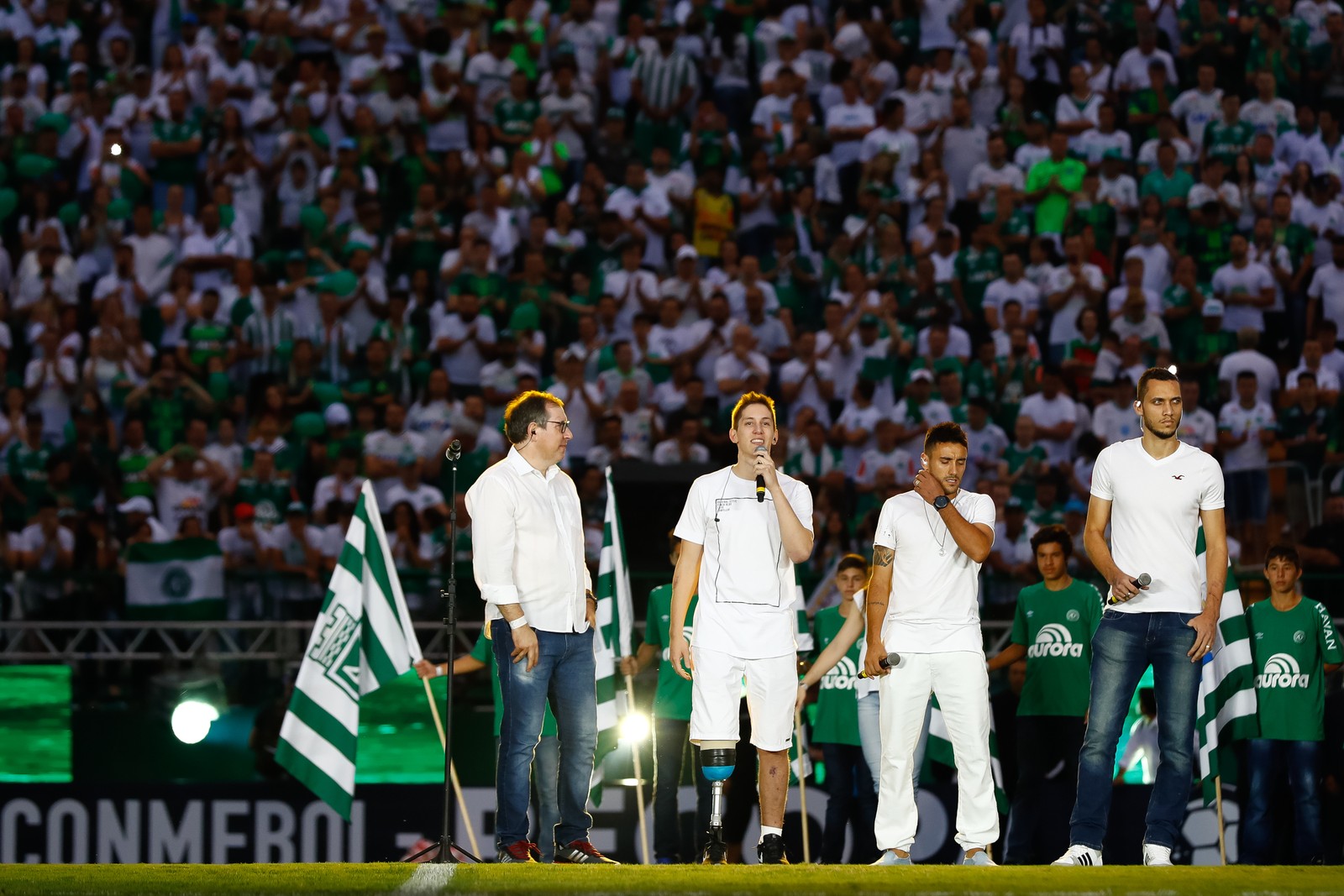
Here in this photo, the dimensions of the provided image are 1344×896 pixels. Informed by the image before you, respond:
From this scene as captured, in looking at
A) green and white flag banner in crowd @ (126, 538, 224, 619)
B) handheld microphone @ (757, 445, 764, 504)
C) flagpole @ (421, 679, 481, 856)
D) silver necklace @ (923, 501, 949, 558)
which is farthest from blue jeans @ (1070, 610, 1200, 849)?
green and white flag banner in crowd @ (126, 538, 224, 619)

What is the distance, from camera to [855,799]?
1002 centimetres

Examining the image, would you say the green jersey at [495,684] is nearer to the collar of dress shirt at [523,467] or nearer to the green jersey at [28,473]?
the collar of dress shirt at [523,467]

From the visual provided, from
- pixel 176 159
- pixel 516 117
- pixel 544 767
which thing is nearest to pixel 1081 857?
pixel 544 767

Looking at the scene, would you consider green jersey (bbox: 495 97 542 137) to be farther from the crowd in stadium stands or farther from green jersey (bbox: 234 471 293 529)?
green jersey (bbox: 234 471 293 529)

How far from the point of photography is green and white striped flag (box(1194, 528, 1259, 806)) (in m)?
9.34

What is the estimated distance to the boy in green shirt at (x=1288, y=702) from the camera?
30.1 feet

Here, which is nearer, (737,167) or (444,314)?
(444,314)

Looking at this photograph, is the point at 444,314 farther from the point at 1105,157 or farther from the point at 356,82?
the point at 1105,157

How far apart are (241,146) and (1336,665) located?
1064 centimetres

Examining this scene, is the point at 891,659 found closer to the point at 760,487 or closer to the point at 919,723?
the point at 919,723

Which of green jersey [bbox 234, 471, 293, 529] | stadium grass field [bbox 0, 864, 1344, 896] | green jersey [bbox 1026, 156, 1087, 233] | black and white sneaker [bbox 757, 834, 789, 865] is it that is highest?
green jersey [bbox 1026, 156, 1087, 233]

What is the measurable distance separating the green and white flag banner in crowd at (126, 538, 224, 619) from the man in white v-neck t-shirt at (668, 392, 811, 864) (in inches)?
198

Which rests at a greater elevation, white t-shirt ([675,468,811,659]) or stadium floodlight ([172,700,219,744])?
white t-shirt ([675,468,811,659])

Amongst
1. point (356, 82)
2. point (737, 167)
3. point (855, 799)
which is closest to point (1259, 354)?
point (737, 167)
